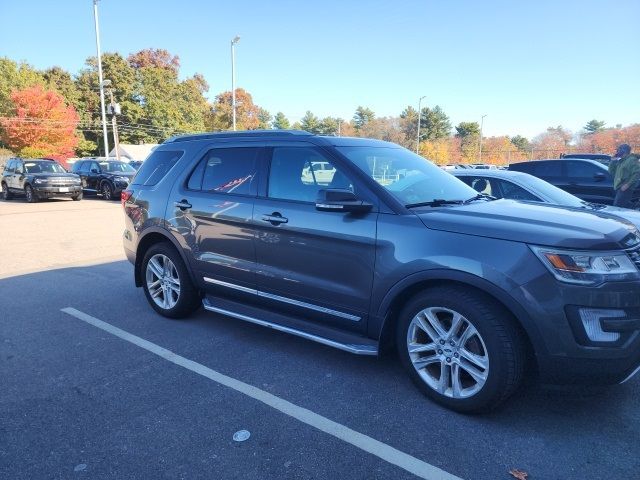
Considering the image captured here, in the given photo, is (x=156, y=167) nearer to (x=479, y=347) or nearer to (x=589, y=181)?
(x=479, y=347)

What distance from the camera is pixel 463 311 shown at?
288cm

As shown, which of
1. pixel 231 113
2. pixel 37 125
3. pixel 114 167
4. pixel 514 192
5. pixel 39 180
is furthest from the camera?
pixel 231 113

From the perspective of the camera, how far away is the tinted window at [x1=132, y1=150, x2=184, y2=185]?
4832 mm

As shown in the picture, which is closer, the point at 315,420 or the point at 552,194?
the point at 315,420

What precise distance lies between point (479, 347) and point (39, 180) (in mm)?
19541

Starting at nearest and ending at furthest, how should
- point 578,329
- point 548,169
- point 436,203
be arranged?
point 578,329 → point 436,203 → point 548,169

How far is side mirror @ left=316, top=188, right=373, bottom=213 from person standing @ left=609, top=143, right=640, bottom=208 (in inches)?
341

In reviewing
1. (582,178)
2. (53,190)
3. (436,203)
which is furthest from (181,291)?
(53,190)

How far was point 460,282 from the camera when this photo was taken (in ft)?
9.63

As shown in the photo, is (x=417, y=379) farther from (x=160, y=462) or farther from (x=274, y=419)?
(x=160, y=462)

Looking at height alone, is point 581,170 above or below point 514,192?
above

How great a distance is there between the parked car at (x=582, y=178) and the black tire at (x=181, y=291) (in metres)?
9.87

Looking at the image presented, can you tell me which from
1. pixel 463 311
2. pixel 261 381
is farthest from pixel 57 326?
pixel 463 311

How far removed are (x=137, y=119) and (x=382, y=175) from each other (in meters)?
73.4
